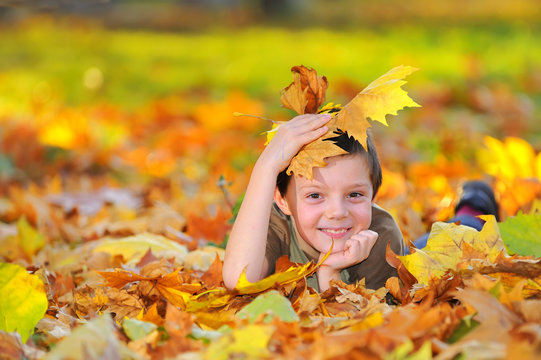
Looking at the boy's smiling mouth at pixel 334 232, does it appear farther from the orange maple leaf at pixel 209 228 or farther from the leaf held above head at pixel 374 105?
the orange maple leaf at pixel 209 228

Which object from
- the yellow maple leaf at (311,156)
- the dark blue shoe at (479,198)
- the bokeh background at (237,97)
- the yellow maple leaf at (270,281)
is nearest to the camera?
the yellow maple leaf at (270,281)

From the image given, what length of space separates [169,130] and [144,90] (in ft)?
9.62

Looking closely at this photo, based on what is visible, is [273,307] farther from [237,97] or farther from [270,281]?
[237,97]

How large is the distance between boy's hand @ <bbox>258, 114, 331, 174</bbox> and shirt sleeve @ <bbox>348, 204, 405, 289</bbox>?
1.50ft

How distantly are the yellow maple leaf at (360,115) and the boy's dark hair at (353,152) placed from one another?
0.14 feet

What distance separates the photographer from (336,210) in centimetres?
221

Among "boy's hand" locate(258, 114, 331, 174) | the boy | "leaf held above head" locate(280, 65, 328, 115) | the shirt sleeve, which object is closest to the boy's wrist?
the boy

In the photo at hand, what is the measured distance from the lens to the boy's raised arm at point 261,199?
2160 millimetres

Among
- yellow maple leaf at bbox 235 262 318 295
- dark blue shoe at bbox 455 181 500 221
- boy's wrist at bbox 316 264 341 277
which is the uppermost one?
yellow maple leaf at bbox 235 262 318 295

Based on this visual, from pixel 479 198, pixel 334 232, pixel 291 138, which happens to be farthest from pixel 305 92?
pixel 479 198

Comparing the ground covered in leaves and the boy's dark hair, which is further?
the boy's dark hair

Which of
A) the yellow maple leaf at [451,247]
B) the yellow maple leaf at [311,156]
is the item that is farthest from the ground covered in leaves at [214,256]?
the yellow maple leaf at [311,156]

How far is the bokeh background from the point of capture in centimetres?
426

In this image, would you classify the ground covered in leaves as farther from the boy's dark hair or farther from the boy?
the boy's dark hair
